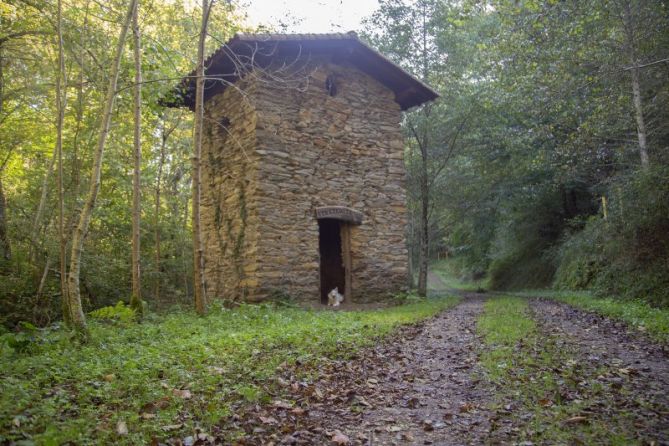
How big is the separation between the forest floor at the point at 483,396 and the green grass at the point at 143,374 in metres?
0.29

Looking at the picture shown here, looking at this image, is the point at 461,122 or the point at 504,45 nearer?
the point at 504,45

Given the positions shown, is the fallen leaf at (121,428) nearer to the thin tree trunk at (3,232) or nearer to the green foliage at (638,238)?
the thin tree trunk at (3,232)

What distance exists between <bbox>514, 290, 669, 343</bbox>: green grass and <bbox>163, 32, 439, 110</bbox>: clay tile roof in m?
6.33

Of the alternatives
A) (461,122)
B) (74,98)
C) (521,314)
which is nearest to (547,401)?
(521,314)

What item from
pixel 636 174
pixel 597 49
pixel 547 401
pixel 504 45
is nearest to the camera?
pixel 547 401

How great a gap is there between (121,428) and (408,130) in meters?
14.6

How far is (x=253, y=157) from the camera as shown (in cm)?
972

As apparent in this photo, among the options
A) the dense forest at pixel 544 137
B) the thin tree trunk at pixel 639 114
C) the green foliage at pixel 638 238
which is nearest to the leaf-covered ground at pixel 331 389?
the green foliage at pixel 638 238

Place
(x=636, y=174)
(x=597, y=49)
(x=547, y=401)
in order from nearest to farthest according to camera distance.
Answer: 1. (x=547, y=401)
2. (x=636, y=174)
3. (x=597, y=49)

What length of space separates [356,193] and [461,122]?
660 cm

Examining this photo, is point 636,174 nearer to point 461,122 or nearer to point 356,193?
point 356,193

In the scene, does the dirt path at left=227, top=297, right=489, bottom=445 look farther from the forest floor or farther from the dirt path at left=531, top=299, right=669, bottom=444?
the dirt path at left=531, top=299, right=669, bottom=444

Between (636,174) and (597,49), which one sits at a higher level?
(597,49)

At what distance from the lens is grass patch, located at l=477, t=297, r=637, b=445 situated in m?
2.96
